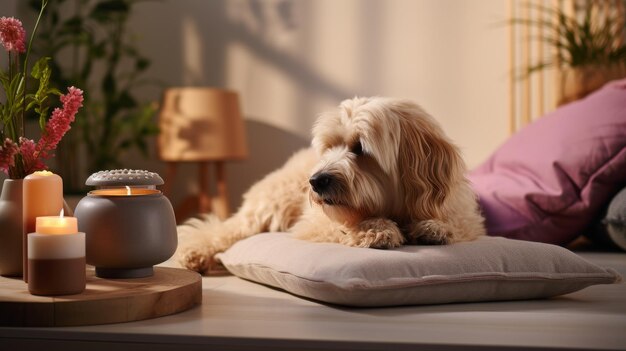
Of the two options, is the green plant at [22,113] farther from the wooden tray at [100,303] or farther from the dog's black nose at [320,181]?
the dog's black nose at [320,181]

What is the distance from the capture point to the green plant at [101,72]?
4.42 m

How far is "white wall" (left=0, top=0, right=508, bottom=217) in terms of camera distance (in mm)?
4332

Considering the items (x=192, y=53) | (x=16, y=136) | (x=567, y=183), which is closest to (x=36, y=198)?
(x=16, y=136)

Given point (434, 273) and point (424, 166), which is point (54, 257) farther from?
point (424, 166)

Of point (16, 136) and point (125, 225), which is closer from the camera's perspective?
point (125, 225)

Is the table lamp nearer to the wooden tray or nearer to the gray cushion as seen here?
the gray cushion

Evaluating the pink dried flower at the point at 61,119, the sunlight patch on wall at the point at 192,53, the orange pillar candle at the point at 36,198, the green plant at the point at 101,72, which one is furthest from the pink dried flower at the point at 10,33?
the sunlight patch on wall at the point at 192,53

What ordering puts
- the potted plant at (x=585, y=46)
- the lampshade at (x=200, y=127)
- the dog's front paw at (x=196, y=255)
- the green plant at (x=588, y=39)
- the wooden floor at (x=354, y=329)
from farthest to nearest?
the lampshade at (x=200, y=127), the green plant at (x=588, y=39), the potted plant at (x=585, y=46), the dog's front paw at (x=196, y=255), the wooden floor at (x=354, y=329)

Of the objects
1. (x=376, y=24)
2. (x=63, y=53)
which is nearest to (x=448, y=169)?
(x=376, y=24)

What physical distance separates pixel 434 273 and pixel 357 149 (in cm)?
44

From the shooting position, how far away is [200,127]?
425 centimetres

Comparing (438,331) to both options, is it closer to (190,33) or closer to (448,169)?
(448,169)

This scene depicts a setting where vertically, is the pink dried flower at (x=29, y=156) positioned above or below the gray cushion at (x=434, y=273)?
above

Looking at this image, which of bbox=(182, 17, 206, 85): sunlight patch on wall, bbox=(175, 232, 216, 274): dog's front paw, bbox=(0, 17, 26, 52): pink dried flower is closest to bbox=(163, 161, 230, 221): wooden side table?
bbox=(182, 17, 206, 85): sunlight patch on wall
